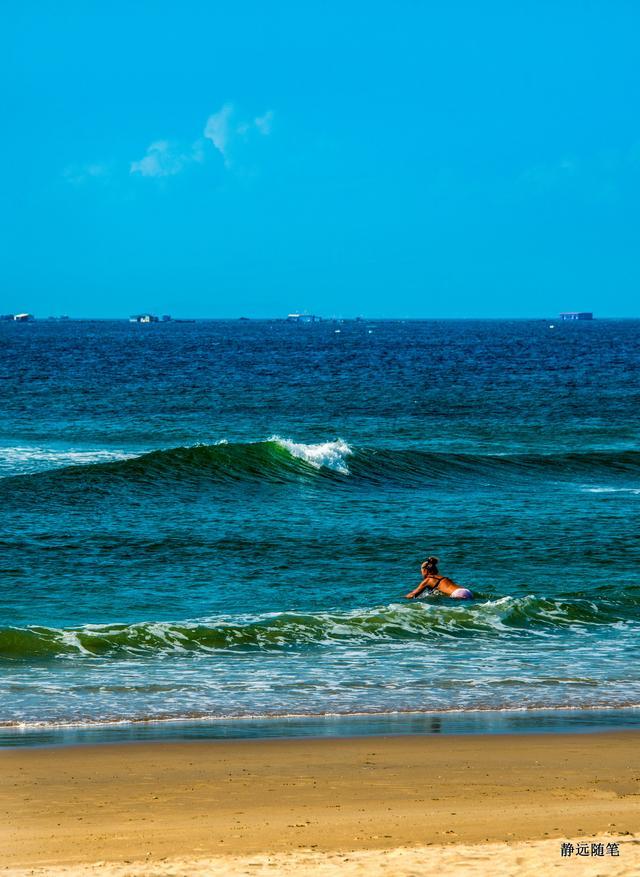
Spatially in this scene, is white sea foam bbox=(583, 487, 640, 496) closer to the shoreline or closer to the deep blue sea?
the deep blue sea

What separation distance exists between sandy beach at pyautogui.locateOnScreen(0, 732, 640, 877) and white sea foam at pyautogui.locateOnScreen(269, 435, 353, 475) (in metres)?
22.8

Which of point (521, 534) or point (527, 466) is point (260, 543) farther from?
point (527, 466)

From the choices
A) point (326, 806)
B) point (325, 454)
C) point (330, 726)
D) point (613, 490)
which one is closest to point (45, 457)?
point (325, 454)

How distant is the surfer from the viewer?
65.2 feet

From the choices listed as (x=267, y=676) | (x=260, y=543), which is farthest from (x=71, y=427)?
(x=267, y=676)

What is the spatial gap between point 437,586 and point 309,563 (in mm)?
3509

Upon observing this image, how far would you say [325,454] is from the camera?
118 ft

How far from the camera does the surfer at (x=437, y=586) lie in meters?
19.9

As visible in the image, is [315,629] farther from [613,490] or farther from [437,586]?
[613,490]

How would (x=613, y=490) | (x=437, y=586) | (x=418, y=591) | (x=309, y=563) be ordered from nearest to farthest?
(x=418, y=591) → (x=437, y=586) → (x=309, y=563) → (x=613, y=490)

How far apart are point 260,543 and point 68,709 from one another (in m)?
11.2

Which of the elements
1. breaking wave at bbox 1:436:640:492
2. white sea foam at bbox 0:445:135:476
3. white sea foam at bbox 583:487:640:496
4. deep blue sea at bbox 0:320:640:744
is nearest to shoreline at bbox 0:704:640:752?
deep blue sea at bbox 0:320:640:744

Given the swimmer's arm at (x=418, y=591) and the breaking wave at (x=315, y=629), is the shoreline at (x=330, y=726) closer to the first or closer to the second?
the breaking wave at (x=315, y=629)

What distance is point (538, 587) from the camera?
21141 mm
